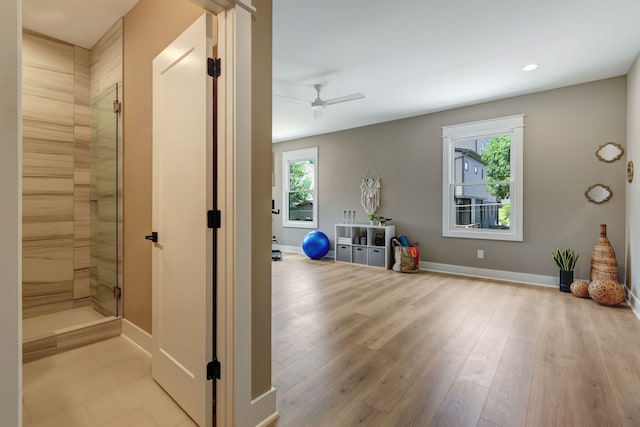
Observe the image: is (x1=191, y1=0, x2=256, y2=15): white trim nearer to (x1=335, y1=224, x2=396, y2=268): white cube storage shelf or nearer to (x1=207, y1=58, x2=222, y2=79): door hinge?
(x1=207, y1=58, x2=222, y2=79): door hinge

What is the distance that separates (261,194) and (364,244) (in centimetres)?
450

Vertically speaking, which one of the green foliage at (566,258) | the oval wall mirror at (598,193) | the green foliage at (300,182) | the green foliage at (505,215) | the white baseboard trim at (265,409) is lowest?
the white baseboard trim at (265,409)

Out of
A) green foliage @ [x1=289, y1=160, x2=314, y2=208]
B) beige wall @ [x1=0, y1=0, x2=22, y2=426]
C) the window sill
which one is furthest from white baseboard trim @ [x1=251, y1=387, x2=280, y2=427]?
green foliage @ [x1=289, y1=160, x2=314, y2=208]

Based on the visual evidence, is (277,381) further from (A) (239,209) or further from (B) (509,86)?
(B) (509,86)

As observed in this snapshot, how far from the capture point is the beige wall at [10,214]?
718mm

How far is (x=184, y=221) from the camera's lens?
1.62 m

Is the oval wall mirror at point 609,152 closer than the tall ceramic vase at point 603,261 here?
No

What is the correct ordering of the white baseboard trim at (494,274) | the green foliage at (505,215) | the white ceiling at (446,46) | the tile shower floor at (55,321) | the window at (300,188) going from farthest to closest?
the window at (300,188), the green foliage at (505,215), the white baseboard trim at (494,274), the white ceiling at (446,46), the tile shower floor at (55,321)

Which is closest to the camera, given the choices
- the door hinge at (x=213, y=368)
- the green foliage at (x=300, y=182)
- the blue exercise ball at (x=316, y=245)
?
the door hinge at (x=213, y=368)

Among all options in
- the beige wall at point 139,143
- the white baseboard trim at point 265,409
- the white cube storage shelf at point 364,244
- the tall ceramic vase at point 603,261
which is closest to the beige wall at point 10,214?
the white baseboard trim at point 265,409

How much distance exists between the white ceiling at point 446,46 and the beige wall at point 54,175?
2055 millimetres

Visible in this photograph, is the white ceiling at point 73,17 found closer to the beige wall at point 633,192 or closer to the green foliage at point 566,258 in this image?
the beige wall at point 633,192

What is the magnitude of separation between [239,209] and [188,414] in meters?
1.14

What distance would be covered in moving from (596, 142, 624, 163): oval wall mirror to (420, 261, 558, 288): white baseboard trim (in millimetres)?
1653
